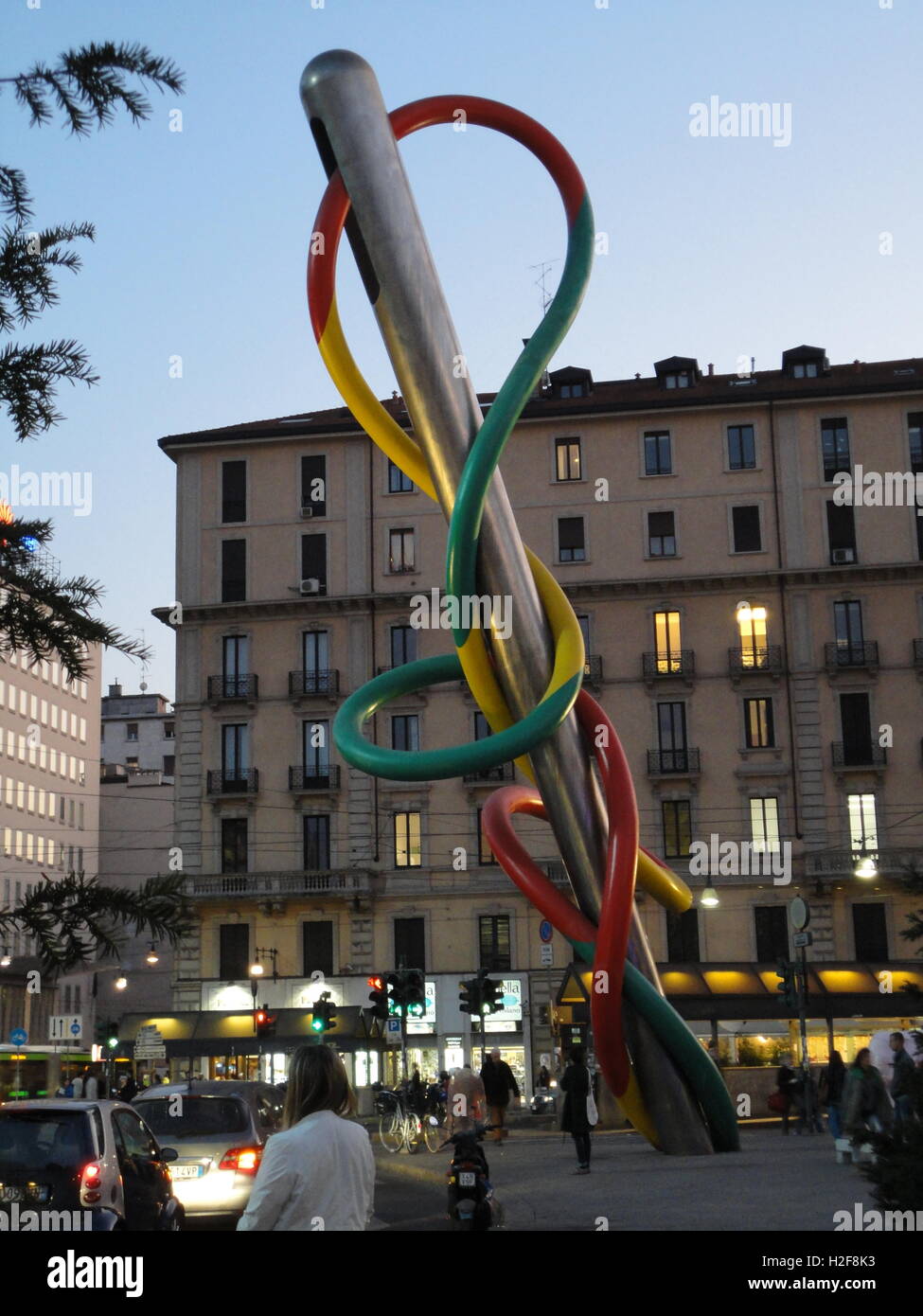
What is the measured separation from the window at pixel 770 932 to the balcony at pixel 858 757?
15.4ft

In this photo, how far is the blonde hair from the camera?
534 cm

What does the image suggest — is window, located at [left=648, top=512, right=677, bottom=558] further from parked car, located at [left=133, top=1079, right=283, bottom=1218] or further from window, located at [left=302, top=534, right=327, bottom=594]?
parked car, located at [left=133, top=1079, right=283, bottom=1218]

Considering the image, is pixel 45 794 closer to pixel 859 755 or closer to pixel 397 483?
pixel 397 483

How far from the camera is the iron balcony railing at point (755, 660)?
48.6 m

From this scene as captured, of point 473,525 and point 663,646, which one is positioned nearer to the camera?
point 473,525

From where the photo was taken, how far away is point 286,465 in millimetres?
52719

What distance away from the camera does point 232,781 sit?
165ft

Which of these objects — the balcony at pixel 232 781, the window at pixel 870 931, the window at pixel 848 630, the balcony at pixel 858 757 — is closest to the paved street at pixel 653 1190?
the window at pixel 870 931

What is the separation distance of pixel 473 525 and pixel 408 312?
6.09ft

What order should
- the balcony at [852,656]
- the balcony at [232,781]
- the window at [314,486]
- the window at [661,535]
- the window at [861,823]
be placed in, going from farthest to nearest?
the window at [314,486], the window at [661,535], the balcony at [232,781], the balcony at [852,656], the window at [861,823]

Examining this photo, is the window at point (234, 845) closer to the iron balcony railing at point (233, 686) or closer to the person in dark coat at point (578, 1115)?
the iron balcony railing at point (233, 686)

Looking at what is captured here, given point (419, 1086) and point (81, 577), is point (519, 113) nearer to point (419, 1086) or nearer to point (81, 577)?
point (81, 577)
